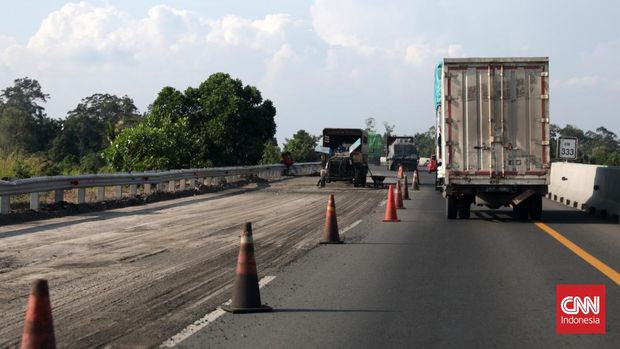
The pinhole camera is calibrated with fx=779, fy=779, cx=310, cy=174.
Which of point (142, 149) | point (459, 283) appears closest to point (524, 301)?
point (459, 283)

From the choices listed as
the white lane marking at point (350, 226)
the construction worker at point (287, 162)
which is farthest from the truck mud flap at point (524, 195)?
the construction worker at point (287, 162)

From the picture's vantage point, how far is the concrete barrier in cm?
1970

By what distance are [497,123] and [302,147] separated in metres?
60.4

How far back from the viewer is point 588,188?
22.8m

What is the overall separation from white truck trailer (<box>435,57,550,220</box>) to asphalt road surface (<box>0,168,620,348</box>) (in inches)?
45.2

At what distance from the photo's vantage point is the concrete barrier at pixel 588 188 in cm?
1970

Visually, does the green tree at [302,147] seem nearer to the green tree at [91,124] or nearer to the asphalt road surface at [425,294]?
the green tree at [91,124]

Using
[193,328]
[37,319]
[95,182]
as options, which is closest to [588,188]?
[95,182]

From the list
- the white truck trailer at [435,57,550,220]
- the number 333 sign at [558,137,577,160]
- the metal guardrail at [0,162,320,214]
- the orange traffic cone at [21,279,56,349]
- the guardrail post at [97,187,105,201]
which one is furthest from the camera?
the number 333 sign at [558,137,577,160]

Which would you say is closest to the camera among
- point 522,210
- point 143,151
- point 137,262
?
point 137,262

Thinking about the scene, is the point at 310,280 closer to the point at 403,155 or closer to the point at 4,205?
the point at 4,205

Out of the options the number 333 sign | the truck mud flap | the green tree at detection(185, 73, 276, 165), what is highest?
the green tree at detection(185, 73, 276, 165)

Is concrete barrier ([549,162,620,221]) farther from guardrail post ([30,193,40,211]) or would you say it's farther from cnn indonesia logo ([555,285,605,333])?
guardrail post ([30,193,40,211])

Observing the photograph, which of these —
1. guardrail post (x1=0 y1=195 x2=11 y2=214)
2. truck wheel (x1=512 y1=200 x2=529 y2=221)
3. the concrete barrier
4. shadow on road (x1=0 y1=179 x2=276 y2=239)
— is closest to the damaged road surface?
shadow on road (x1=0 y1=179 x2=276 y2=239)
